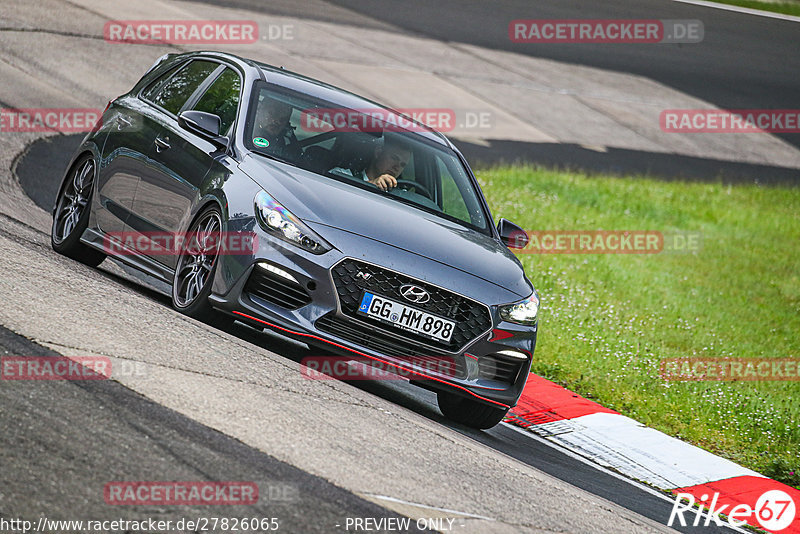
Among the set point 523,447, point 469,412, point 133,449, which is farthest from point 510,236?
point 133,449

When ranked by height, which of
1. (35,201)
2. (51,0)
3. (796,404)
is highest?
(51,0)

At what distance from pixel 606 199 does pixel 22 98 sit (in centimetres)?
863

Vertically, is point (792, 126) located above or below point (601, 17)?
below

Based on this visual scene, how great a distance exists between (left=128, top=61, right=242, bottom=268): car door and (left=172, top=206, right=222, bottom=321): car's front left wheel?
134mm

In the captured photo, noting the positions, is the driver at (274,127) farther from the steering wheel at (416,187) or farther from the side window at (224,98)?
the steering wheel at (416,187)

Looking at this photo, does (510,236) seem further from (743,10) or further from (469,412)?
(743,10)

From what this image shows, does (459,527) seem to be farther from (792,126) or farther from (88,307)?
(792,126)

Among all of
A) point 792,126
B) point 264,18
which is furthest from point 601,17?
point 264,18

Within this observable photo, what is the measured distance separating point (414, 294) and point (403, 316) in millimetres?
142

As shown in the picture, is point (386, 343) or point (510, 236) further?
point (510, 236)

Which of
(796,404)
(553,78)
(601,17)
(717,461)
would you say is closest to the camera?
(717,461)

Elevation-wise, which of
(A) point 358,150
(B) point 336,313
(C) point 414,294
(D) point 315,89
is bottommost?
(B) point 336,313

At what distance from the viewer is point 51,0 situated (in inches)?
802

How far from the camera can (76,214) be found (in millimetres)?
8641
